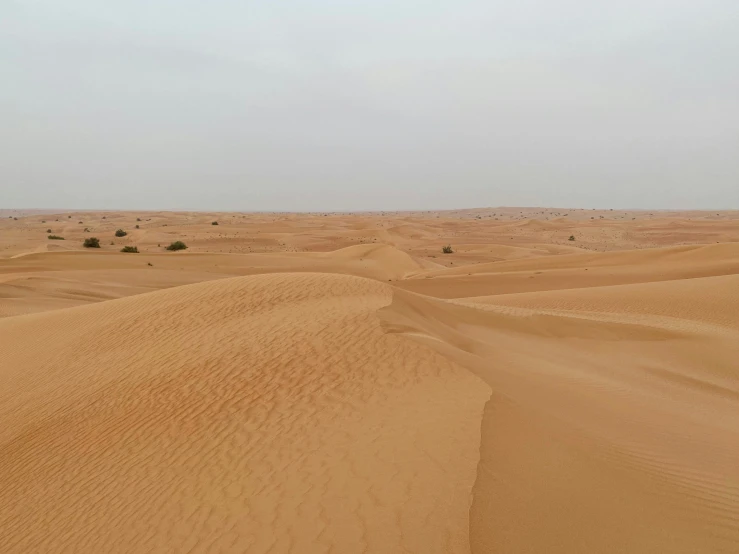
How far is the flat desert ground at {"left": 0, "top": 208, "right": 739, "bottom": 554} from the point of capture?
3.44 metres

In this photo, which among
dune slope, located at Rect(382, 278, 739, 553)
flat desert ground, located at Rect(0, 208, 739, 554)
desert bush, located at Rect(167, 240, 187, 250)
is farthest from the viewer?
desert bush, located at Rect(167, 240, 187, 250)

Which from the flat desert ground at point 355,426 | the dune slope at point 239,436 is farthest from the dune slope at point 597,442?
the dune slope at point 239,436

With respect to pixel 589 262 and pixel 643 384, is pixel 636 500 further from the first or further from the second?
pixel 589 262

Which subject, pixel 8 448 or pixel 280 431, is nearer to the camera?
pixel 280 431

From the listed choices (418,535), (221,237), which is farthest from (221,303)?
(221,237)

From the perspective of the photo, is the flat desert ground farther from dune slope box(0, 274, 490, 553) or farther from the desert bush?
the desert bush

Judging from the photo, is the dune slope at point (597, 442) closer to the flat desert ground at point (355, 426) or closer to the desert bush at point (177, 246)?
the flat desert ground at point (355, 426)

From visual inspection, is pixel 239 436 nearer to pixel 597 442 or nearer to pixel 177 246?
pixel 597 442

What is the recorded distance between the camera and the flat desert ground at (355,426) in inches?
135

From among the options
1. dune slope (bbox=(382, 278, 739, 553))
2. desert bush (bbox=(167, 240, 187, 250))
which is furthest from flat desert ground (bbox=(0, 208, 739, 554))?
desert bush (bbox=(167, 240, 187, 250))

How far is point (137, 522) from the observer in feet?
12.9

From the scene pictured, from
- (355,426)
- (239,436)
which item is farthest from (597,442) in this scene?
(239,436)

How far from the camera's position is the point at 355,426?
16.0 ft

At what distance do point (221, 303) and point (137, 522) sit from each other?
18.3ft
